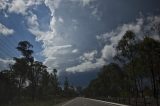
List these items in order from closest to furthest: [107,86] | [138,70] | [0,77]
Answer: [138,70], [0,77], [107,86]

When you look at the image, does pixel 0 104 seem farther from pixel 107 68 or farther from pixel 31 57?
pixel 107 68

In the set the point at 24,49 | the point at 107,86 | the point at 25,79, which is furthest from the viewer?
the point at 107,86

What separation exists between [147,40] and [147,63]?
5471 mm

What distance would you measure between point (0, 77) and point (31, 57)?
12208 millimetres

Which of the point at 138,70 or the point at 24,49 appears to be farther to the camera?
the point at 24,49

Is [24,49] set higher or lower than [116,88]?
higher

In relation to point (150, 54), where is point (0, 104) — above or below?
below

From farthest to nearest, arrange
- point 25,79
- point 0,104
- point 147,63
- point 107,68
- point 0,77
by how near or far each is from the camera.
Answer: point 107,68
point 25,79
point 0,77
point 0,104
point 147,63

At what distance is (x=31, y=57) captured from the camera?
8381 cm

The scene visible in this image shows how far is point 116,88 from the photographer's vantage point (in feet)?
351

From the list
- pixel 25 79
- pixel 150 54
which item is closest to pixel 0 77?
pixel 25 79

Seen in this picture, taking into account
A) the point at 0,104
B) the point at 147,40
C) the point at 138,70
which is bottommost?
the point at 0,104

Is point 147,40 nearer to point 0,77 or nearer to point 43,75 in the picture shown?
point 0,77

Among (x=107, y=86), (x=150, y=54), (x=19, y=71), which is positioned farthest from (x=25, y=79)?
(x=150, y=54)
